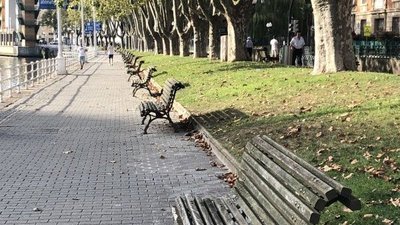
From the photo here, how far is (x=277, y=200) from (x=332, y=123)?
17.2 feet

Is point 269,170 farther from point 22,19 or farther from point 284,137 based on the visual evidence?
point 22,19

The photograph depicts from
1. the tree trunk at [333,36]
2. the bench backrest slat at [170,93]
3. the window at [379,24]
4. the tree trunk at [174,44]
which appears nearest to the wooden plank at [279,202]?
the bench backrest slat at [170,93]

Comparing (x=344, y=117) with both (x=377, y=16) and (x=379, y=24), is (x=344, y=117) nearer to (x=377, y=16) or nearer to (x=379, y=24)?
(x=377, y=16)

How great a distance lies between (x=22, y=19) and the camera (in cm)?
10750

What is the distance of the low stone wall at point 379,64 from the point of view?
2206 cm

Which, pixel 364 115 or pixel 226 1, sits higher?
pixel 226 1

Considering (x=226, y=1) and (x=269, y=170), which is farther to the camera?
(x=226, y=1)

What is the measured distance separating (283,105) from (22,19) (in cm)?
10261

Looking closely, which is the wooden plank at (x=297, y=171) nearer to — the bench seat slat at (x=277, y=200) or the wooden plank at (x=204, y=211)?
the bench seat slat at (x=277, y=200)

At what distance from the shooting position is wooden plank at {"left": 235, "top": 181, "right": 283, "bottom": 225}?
413 cm

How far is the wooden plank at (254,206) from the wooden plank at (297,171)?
341 mm

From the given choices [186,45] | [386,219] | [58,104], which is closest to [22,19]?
[186,45]

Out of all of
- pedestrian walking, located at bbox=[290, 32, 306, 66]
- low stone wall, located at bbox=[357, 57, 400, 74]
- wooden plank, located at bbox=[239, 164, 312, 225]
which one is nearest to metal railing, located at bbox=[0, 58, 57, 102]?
pedestrian walking, located at bbox=[290, 32, 306, 66]

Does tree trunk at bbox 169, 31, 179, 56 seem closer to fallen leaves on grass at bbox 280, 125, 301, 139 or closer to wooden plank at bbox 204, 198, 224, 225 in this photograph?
fallen leaves on grass at bbox 280, 125, 301, 139
